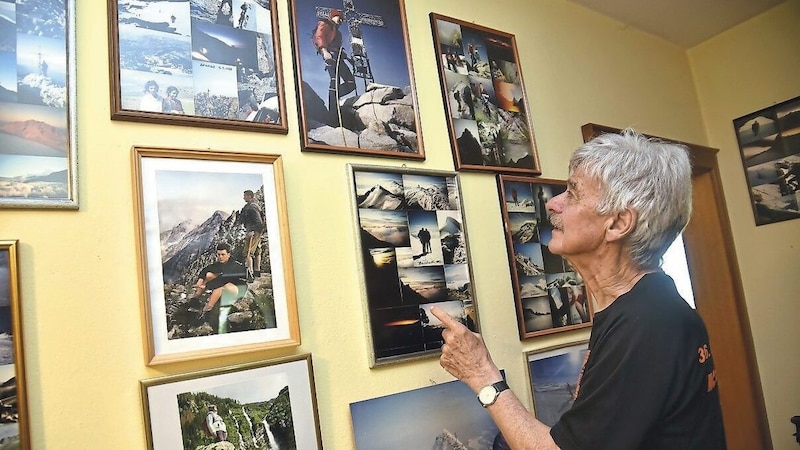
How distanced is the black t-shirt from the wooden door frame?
189cm

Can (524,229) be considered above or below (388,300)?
above

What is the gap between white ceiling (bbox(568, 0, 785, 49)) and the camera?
2551mm

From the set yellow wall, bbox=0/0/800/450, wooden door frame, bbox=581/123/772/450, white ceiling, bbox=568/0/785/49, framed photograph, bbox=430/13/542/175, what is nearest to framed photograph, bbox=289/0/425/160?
yellow wall, bbox=0/0/800/450

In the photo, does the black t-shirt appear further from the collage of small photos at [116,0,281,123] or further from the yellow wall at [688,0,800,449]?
the yellow wall at [688,0,800,449]

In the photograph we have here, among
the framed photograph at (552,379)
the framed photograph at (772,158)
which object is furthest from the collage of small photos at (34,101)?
the framed photograph at (772,158)

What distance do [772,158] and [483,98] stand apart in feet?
5.71

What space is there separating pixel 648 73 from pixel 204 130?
7.23 ft

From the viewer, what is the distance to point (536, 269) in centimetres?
190

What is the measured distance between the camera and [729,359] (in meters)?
2.79

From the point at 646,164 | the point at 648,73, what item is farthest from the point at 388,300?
the point at 648,73

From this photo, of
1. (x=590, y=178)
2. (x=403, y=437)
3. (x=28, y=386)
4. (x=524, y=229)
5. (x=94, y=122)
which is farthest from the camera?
(x=524, y=229)

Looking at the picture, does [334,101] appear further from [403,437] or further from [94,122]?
[403,437]

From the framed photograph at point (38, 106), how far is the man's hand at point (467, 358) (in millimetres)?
851

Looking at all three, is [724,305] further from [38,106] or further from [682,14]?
[38,106]
